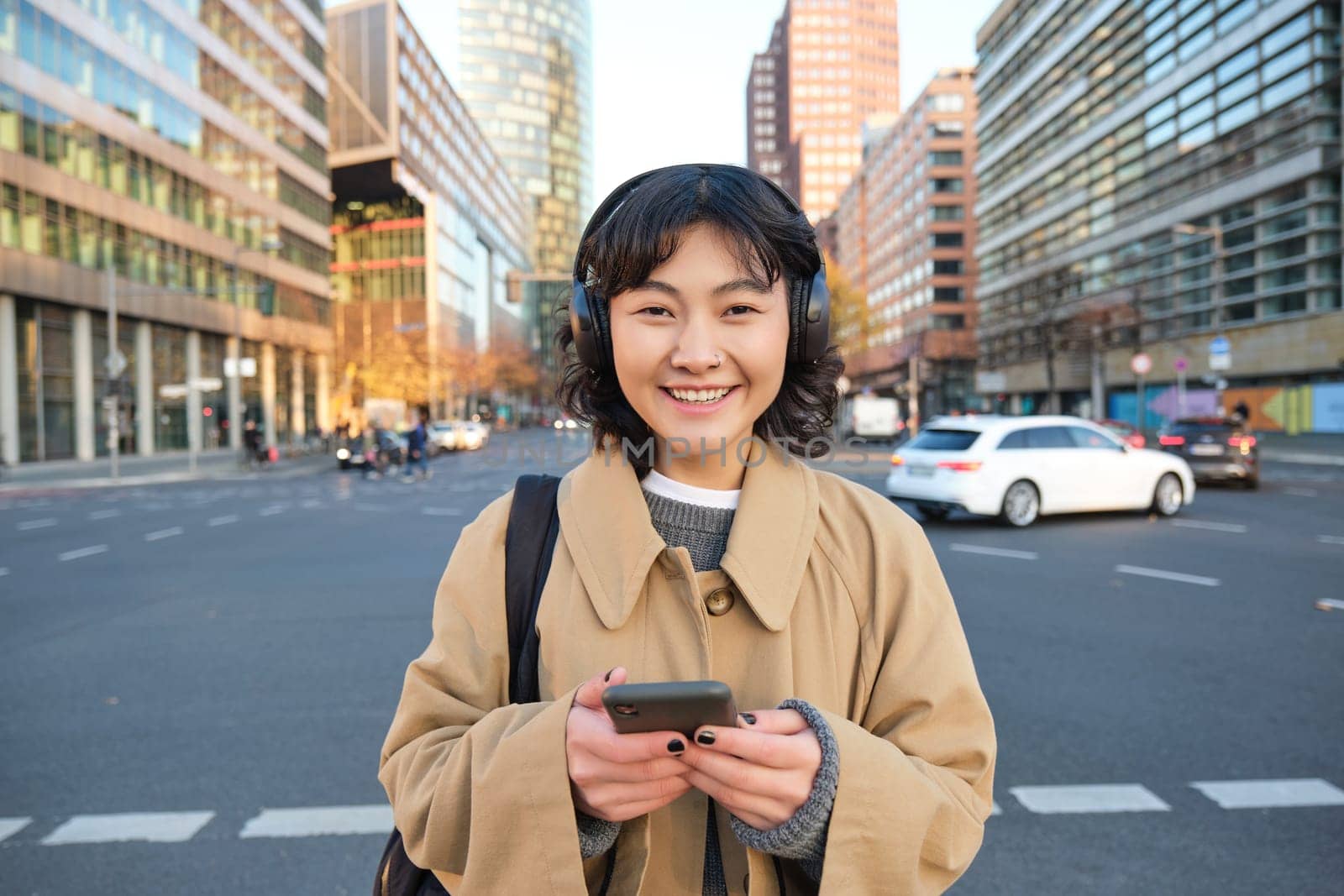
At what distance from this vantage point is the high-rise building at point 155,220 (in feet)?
88.6

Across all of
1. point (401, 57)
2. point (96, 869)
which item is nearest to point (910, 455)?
point (96, 869)

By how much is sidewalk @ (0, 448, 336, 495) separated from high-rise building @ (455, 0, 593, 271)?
101 metres

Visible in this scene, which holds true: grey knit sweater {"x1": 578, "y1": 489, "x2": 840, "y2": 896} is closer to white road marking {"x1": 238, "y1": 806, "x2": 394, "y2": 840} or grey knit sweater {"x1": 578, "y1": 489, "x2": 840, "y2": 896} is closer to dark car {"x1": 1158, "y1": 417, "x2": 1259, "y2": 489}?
white road marking {"x1": 238, "y1": 806, "x2": 394, "y2": 840}

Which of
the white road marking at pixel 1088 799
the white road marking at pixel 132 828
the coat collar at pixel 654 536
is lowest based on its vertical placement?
the white road marking at pixel 132 828

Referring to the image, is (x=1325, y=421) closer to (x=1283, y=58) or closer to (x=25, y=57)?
(x=1283, y=58)

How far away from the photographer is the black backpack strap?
1.34m

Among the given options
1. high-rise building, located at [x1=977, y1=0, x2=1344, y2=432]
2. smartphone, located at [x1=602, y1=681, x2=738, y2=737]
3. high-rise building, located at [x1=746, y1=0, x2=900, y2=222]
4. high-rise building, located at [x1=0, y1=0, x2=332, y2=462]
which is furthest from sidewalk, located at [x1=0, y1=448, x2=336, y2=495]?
high-rise building, located at [x1=746, y1=0, x2=900, y2=222]

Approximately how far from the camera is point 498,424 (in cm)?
8181

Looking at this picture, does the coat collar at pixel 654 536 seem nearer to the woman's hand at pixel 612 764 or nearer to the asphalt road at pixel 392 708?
the woman's hand at pixel 612 764

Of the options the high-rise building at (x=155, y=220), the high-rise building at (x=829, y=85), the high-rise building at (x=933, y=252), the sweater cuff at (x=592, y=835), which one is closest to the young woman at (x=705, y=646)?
the sweater cuff at (x=592, y=835)

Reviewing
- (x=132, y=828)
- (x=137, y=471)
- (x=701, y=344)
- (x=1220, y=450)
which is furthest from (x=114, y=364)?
(x=701, y=344)

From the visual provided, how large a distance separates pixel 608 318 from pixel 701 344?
0.87 ft

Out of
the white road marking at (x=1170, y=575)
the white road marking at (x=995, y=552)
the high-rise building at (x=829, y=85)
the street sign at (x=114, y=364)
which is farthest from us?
the high-rise building at (x=829, y=85)

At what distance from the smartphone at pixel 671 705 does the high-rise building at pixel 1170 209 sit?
101 ft
